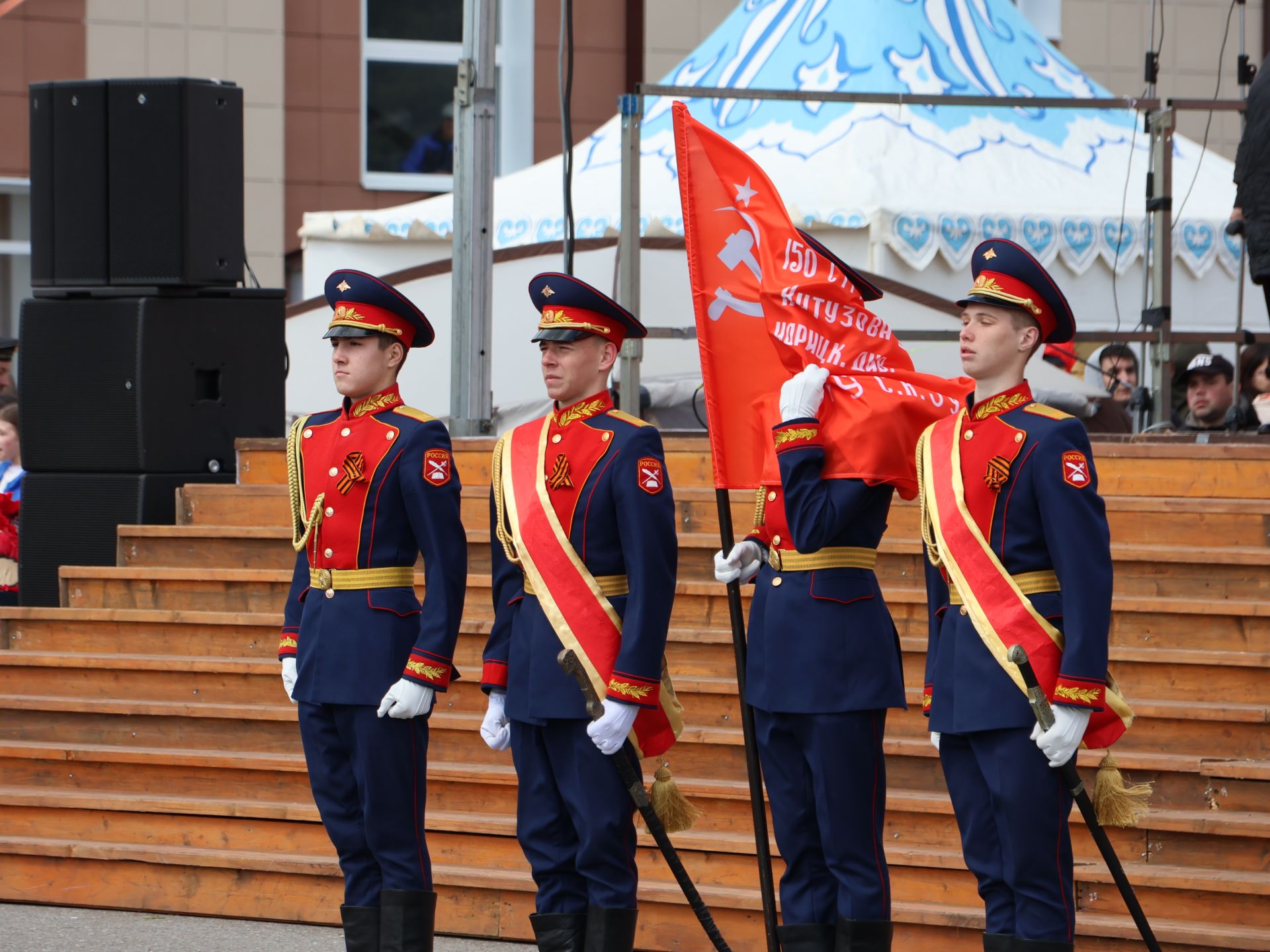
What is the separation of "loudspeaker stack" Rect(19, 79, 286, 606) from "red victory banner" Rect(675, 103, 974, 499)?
101 inches

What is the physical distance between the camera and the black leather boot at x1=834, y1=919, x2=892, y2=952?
168 inches

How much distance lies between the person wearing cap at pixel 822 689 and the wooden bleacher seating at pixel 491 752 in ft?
2.82

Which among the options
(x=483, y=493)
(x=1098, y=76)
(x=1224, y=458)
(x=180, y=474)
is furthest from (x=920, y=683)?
(x=1098, y=76)

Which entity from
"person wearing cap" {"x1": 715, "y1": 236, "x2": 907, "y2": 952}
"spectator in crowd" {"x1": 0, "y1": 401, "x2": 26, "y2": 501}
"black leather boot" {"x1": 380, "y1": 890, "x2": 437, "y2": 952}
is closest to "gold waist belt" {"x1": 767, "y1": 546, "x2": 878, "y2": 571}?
"person wearing cap" {"x1": 715, "y1": 236, "x2": 907, "y2": 952}

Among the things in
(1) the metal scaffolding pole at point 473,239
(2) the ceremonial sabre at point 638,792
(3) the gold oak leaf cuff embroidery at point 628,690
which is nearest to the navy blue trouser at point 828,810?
(2) the ceremonial sabre at point 638,792

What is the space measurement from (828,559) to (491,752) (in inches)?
72.8

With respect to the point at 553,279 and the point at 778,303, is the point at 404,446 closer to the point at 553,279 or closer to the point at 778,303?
the point at 553,279

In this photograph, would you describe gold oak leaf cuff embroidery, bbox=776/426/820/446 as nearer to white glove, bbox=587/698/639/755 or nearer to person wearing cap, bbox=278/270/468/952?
white glove, bbox=587/698/639/755

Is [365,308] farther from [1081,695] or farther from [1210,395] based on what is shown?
[1210,395]

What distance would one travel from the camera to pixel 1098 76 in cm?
1573

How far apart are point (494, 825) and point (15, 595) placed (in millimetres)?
2760

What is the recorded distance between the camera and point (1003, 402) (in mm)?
4031

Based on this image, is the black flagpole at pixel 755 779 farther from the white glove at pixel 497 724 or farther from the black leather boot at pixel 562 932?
the white glove at pixel 497 724

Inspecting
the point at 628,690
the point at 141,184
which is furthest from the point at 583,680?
the point at 141,184
